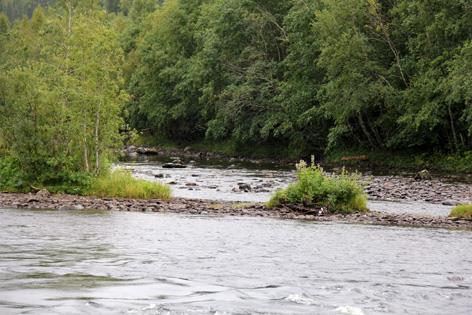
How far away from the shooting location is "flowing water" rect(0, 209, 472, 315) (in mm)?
12891

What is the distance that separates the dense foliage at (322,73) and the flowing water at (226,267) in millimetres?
29324

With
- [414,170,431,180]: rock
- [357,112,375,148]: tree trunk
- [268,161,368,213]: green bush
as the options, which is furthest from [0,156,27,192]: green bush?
[357,112,375,148]: tree trunk

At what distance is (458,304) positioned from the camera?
522 inches

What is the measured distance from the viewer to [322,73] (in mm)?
69500

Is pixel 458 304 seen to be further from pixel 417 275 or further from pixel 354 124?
pixel 354 124

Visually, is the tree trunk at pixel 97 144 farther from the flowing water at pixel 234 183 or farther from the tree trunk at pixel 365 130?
the tree trunk at pixel 365 130

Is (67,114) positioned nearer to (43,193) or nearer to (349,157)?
(43,193)

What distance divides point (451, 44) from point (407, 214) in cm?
3057

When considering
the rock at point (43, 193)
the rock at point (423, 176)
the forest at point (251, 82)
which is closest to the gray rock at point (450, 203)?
the rock at point (423, 176)

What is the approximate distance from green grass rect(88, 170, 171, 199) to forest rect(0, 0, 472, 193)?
0.80 m

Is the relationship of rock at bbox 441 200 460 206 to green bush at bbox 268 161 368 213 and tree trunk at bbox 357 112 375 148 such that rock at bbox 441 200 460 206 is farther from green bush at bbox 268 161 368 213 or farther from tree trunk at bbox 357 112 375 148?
tree trunk at bbox 357 112 375 148

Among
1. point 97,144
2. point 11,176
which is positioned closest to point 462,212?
point 97,144

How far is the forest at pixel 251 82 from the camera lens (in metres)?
33.3

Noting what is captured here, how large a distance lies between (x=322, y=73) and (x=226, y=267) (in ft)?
179
